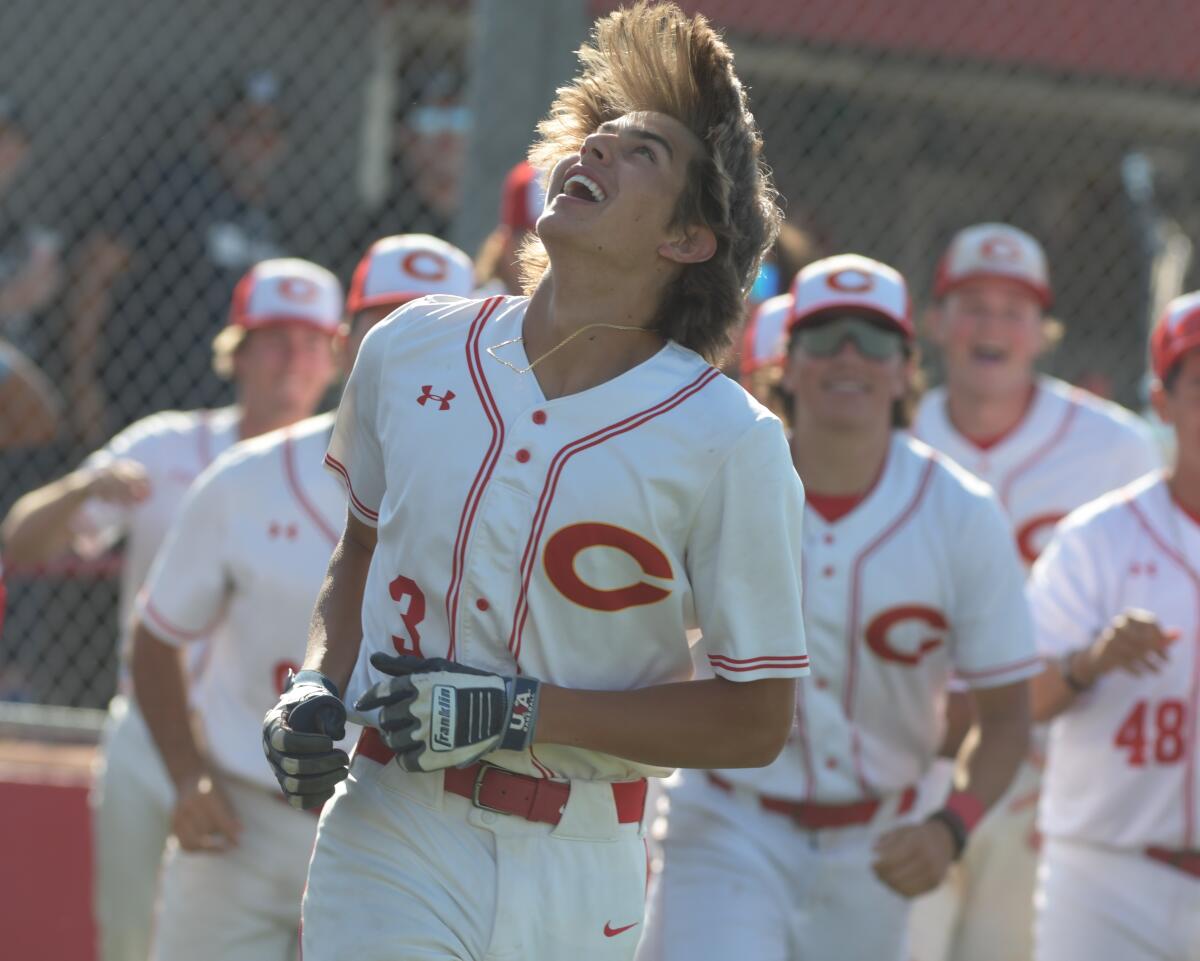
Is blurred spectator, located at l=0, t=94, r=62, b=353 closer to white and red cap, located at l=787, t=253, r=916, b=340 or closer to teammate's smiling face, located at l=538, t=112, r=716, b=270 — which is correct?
white and red cap, located at l=787, t=253, r=916, b=340

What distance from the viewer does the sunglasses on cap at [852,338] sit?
159 inches

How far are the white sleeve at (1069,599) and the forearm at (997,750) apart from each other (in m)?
0.41

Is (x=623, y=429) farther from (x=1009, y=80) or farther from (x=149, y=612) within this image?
(x=1009, y=80)

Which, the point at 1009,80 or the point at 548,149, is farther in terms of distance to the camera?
the point at 1009,80

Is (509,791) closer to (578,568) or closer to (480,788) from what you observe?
(480,788)

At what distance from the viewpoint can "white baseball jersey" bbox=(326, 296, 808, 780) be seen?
2576 millimetres

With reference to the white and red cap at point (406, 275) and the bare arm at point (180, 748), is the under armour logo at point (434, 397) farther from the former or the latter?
the bare arm at point (180, 748)

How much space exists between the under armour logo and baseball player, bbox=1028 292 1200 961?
6.07 feet

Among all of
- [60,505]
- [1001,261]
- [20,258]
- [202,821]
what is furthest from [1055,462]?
[20,258]

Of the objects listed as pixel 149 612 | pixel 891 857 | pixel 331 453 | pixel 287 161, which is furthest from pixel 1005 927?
pixel 287 161

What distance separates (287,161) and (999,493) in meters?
3.42

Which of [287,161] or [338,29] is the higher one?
[338,29]

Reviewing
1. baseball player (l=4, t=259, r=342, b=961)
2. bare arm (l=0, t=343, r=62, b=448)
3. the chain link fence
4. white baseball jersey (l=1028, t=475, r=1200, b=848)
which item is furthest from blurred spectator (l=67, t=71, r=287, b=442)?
white baseball jersey (l=1028, t=475, r=1200, b=848)

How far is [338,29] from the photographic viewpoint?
7.69 meters
